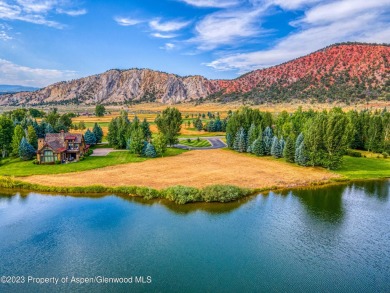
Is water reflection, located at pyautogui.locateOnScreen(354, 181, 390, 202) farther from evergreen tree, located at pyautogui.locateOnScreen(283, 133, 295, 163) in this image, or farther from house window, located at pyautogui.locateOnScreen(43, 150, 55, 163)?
house window, located at pyautogui.locateOnScreen(43, 150, 55, 163)

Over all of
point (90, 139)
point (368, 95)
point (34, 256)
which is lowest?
point (34, 256)

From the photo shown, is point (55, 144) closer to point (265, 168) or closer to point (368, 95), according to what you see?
point (265, 168)

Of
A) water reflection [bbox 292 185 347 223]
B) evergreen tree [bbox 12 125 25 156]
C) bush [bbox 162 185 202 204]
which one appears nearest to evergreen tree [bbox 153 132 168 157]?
bush [bbox 162 185 202 204]

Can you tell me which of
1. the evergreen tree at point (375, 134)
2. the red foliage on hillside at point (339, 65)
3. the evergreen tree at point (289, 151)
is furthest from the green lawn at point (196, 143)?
the red foliage on hillside at point (339, 65)

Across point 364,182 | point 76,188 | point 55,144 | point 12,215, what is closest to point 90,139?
point 55,144

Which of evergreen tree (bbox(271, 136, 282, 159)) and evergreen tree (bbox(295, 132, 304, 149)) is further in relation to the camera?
evergreen tree (bbox(271, 136, 282, 159))
